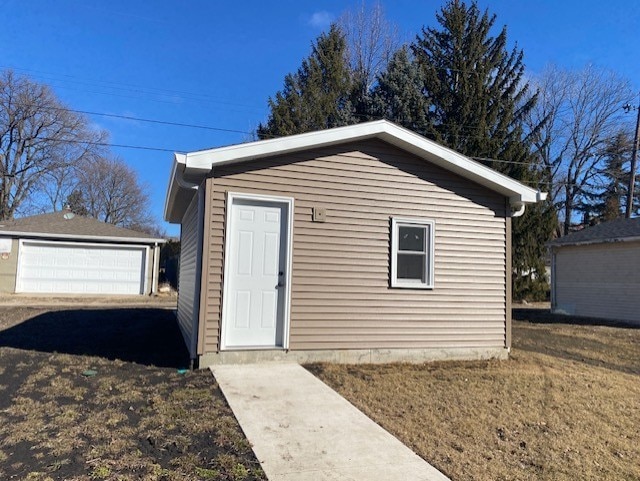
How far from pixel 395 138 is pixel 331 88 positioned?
20.6 metres

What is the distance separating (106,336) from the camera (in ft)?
30.4

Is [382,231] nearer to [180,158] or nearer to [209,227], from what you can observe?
[209,227]

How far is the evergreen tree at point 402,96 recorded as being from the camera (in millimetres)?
24891

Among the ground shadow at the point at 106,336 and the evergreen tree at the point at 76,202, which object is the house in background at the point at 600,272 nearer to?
the ground shadow at the point at 106,336

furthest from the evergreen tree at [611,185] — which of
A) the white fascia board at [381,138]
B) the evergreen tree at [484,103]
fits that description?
the white fascia board at [381,138]

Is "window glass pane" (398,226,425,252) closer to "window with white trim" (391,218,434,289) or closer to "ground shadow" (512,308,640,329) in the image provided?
"window with white trim" (391,218,434,289)

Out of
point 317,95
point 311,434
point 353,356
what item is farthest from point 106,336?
point 317,95

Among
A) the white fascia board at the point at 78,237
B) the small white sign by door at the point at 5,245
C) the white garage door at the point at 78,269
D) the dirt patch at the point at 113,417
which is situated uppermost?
the white fascia board at the point at 78,237

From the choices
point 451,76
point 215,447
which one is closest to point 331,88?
point 451,76

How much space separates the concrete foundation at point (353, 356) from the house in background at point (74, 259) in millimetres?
16370

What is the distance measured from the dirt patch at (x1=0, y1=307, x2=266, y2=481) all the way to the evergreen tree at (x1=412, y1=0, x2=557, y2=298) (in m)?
20.1

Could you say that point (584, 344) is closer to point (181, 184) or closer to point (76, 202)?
point (181, 184)

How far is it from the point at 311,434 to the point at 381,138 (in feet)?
15.6

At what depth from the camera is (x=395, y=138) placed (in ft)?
24.4
